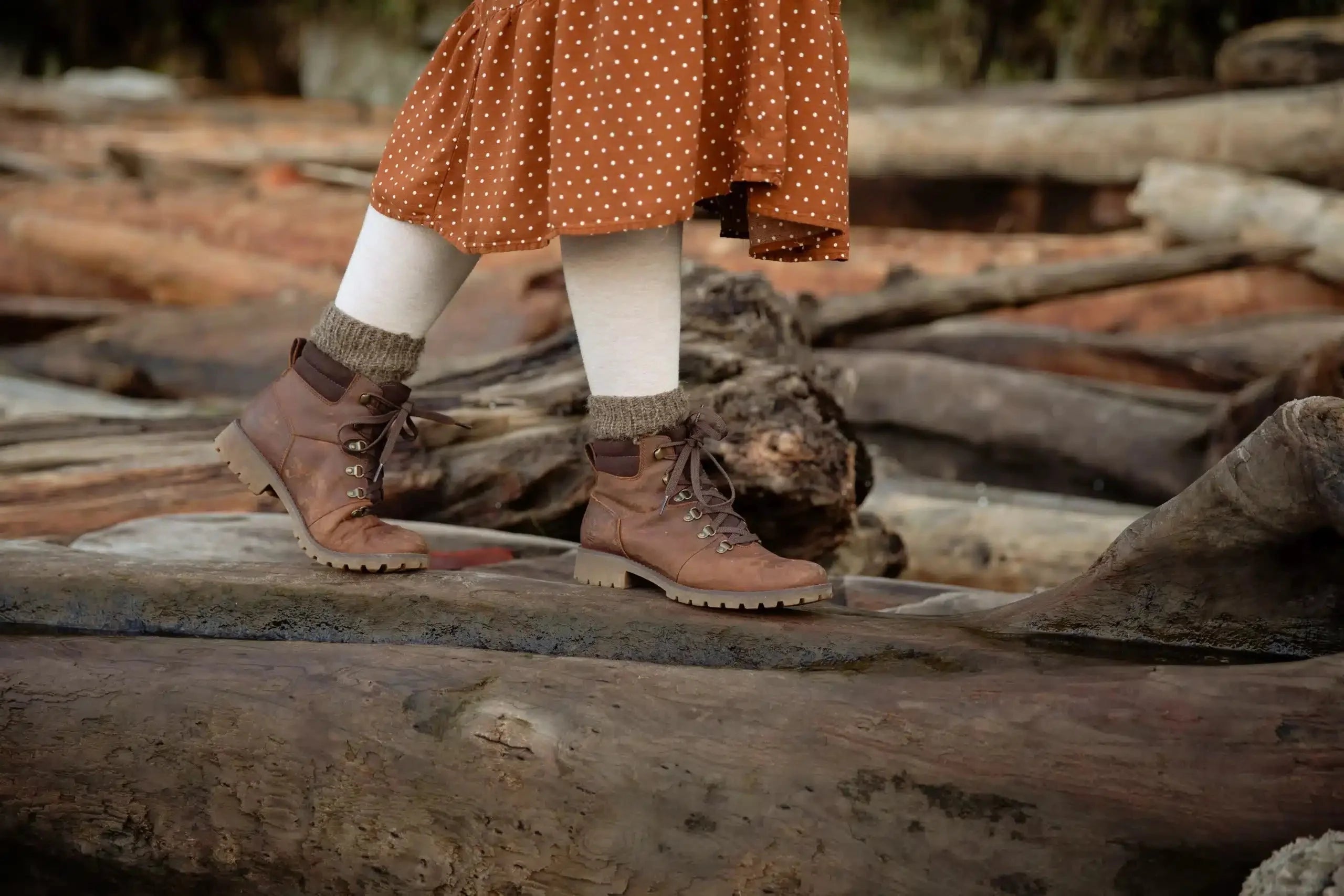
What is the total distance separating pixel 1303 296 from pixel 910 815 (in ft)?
15.5

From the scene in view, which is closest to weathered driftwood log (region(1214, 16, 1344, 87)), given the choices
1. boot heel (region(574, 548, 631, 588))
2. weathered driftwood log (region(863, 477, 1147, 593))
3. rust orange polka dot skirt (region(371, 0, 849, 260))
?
weathered driftwood log (region(863, 477, 1147, 593))

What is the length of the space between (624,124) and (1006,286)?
3599 millimetres

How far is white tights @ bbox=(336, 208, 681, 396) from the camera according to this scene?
5.39ft

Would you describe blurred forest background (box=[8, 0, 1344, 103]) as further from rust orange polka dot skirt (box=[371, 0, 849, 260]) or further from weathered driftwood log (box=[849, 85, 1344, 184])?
rust orange polka dot skirt (box=[371, 0, 849, 260])

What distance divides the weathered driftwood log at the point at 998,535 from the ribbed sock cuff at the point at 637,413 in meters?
Result: 1.49

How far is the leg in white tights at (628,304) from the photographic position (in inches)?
64.4

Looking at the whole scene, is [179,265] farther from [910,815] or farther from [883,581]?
[910,815]

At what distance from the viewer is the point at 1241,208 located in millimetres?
5465

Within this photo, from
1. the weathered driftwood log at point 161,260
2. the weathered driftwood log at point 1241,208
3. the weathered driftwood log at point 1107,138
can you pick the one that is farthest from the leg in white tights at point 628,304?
the weathered driftwood log at point 1107,138

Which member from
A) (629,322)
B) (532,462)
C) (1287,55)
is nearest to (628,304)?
(629,322)

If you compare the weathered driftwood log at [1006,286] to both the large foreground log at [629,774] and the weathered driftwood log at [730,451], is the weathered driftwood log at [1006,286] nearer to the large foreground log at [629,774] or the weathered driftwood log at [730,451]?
the weathered driftwood log at [730,451]

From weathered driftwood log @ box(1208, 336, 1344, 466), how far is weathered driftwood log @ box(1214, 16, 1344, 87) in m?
3.47

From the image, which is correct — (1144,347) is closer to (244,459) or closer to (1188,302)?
(1188,302)

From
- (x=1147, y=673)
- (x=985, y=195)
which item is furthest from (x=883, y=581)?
(x=985, y=195)
